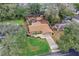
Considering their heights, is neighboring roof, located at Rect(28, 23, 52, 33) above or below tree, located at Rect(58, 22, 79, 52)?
above

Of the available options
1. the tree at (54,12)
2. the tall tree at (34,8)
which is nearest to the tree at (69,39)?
the tree at (54,12)

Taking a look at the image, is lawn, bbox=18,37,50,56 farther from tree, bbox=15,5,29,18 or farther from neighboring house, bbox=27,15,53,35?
tree, bbox=15,5,29,18

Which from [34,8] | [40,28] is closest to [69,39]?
[40,28]

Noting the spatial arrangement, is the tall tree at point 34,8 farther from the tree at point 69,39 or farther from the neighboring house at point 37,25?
the tree at point 69,39

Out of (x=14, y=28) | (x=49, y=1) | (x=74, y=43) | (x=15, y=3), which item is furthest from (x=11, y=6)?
(x=74, y=43)

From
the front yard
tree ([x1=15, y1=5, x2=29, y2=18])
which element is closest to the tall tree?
tree ([x1=15, y1=5, x2=29, y2=18])

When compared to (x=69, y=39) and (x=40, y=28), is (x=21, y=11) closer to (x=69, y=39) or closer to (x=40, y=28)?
(x=40, y=28)

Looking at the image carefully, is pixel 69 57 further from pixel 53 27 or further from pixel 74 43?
pixel 53 27
